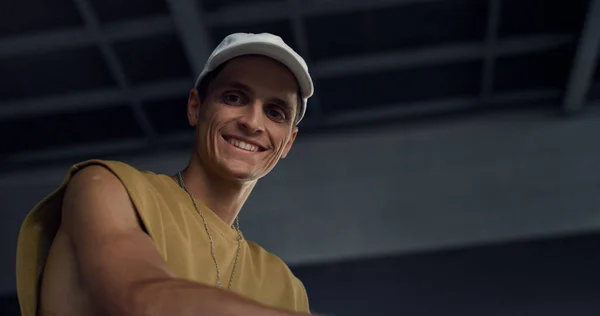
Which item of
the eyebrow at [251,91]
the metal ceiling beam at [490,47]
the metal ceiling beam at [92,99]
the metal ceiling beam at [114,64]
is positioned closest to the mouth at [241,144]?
the eyebrow at [251,91]

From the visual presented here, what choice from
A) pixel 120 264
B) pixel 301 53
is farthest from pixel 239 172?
pixel 301 53

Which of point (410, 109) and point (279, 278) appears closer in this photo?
point (279, 278)

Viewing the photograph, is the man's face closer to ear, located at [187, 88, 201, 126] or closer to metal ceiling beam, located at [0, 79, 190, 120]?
ear, located at [187, 88, 201, 126]

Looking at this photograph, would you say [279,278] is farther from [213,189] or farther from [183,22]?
[183,22]

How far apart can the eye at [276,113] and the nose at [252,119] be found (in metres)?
0.04

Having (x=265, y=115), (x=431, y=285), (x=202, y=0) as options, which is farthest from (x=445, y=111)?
(x=265, y=115)

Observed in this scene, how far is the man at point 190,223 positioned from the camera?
40.6 inches

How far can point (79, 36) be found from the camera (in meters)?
6.79

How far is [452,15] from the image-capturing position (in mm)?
6918

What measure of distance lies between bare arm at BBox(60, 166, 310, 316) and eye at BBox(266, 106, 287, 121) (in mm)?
431

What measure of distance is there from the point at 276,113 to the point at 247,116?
0.08m

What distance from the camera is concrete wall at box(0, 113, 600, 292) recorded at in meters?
7.32

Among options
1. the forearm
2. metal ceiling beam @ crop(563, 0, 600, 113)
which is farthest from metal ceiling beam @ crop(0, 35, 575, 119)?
the forearm

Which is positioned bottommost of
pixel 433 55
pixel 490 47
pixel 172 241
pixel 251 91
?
pixel 172 241
